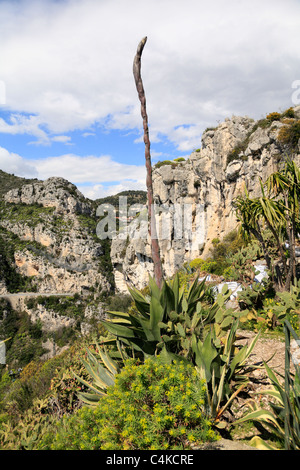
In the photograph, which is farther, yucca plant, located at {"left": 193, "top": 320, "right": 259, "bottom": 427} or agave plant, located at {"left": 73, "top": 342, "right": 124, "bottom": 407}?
agave plant, located at {"left": 73, "top": 342, "right": 124, "bottom": 407}

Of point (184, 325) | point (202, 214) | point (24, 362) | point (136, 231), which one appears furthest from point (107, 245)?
point (184, 325)

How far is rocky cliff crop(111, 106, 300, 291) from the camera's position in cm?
1916

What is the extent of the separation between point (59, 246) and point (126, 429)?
48.3 metres

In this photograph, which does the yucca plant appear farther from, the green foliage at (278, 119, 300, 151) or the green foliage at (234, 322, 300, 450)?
the green foliage at (278, 119, 300, 151)

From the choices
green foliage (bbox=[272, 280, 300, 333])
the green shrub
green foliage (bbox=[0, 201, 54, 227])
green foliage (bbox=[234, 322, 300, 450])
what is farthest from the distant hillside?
green foliage (bbox=[234, 322, 300, 450])

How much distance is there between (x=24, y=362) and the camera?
3275cm

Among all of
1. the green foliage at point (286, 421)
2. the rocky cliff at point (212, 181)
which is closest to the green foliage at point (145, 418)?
the green foliage at point (286, 421)

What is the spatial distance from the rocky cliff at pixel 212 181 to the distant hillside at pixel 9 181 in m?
40.6

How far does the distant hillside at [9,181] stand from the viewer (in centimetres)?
6069

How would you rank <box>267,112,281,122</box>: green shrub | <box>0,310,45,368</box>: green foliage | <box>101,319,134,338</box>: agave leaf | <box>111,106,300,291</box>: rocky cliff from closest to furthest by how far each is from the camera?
1. <box>101,319,134,338</box>: agave leaf
2. <box>111,106,300,291</box>: rocky cliff
3. <box>267,112,281,122</box>: green shrub
4. <box>0,310,45,368</box>: green foliage

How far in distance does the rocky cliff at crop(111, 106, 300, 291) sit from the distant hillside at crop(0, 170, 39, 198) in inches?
1597

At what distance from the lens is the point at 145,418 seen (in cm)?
187

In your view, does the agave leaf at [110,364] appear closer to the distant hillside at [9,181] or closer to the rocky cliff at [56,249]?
the rocky cliff at [56,249]

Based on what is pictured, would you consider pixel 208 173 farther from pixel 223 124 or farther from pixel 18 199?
pixel 18 199
